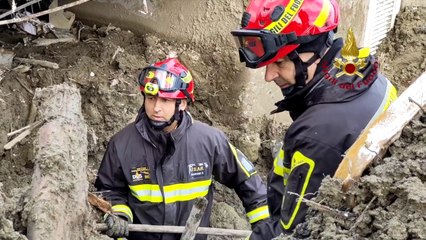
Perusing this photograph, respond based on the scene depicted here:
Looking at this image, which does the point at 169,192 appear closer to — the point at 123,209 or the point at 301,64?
the point at 123,209

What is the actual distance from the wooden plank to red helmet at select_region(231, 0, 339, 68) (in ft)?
2.45

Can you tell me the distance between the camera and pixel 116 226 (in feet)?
16.9

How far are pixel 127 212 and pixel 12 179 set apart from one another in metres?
1.48

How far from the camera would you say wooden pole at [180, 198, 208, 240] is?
17.3 ft

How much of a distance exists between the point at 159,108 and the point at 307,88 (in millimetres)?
2237

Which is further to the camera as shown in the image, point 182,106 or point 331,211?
point 182,106

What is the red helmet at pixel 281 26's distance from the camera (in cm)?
343

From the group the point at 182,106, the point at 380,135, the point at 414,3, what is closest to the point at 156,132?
the point at 182,106

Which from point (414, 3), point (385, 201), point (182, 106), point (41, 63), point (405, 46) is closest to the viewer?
point (385, 201)

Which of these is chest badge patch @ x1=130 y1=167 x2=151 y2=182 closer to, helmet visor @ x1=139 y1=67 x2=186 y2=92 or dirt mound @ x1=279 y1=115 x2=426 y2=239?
helmet visor @ x1=139 y1=67 x2=186 y2=92

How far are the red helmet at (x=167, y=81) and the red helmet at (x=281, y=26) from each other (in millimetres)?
1984

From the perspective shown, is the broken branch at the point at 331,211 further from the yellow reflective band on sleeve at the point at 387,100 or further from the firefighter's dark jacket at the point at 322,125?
the yellow reflective band on sleeve at the point at 387,100

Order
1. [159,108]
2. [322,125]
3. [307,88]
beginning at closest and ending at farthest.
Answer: [322,125] < [307,88] < [159,108]

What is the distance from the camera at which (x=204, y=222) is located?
5785mm
